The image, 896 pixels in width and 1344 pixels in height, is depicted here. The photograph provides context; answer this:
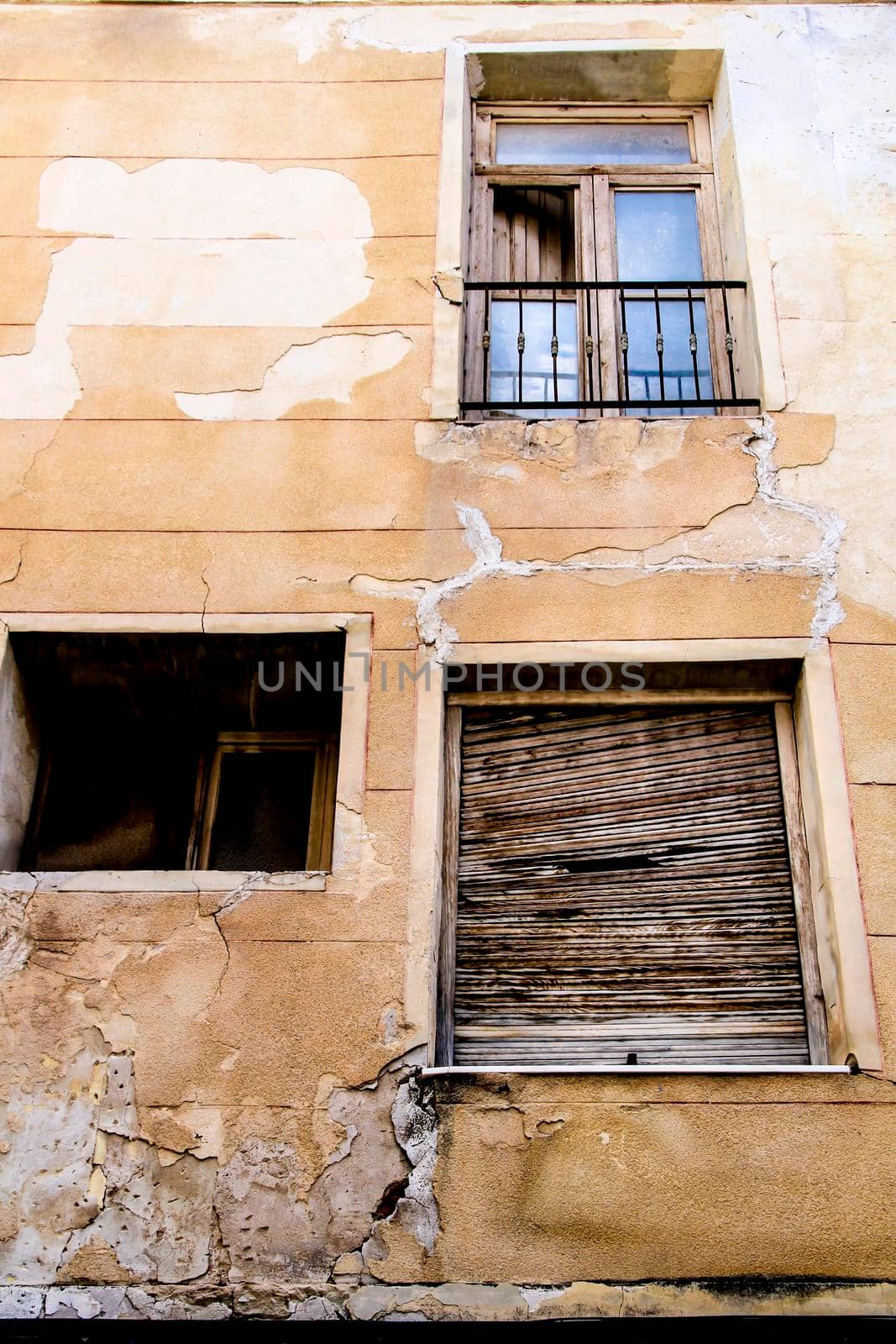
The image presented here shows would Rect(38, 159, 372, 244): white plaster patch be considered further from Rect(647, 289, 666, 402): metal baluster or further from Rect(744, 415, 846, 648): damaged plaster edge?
Rect(744, 415, 846, 648): damaged plaster edge

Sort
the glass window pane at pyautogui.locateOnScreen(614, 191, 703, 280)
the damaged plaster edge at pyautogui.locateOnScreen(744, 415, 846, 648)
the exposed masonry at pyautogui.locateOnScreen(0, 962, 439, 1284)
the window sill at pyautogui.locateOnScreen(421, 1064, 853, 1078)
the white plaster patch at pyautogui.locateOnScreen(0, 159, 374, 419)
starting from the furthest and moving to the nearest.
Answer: the glass window pane at pyautogui.locateOnScreen(614, 191, 703, 280)
the white plaster patch at pyautogui.locateOnScreen(0, 159, 374, 419)
the damaged plaster edge at pyautogui.locateOnScreen(744, 415, 846, 648)
the window sill at pyautogui.locateOnScreen(421, 1064, 853, 1078)
the exposed masonry at pyautogui.locateOnScreen(0, 962, 439, 1284)

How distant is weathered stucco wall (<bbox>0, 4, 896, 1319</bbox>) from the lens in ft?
12.1

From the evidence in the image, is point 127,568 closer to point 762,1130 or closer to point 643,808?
point 643,808

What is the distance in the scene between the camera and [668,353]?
18.4 feet

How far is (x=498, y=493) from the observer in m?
4.84

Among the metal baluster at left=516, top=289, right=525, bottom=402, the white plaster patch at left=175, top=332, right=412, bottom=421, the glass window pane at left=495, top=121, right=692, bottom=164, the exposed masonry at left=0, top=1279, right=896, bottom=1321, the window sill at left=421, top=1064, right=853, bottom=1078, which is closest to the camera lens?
the exposed masonry at left=0, top=1279, right=896, bottom=1321

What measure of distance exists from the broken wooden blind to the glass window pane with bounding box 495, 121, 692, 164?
315 cm

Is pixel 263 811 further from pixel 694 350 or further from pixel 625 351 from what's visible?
pixel 694 350

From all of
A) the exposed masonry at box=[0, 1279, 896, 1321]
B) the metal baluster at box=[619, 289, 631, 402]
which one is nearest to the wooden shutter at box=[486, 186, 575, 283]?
the metal baluster at box=[619, 289, 631, 402]

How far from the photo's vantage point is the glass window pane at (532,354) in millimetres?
5551

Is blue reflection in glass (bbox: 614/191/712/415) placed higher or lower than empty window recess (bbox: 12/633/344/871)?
higher

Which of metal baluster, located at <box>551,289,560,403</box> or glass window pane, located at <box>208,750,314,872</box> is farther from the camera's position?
metal baluster, located at <box>551,289,560,403</box>

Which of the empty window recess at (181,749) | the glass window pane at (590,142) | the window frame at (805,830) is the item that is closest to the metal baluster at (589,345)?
the glass window pane at (590,142)

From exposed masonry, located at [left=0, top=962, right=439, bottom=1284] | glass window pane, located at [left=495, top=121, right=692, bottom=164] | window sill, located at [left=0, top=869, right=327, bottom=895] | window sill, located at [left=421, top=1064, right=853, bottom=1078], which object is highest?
glass window pane, located at [left=495, top=121, right=692, bottom=164]
